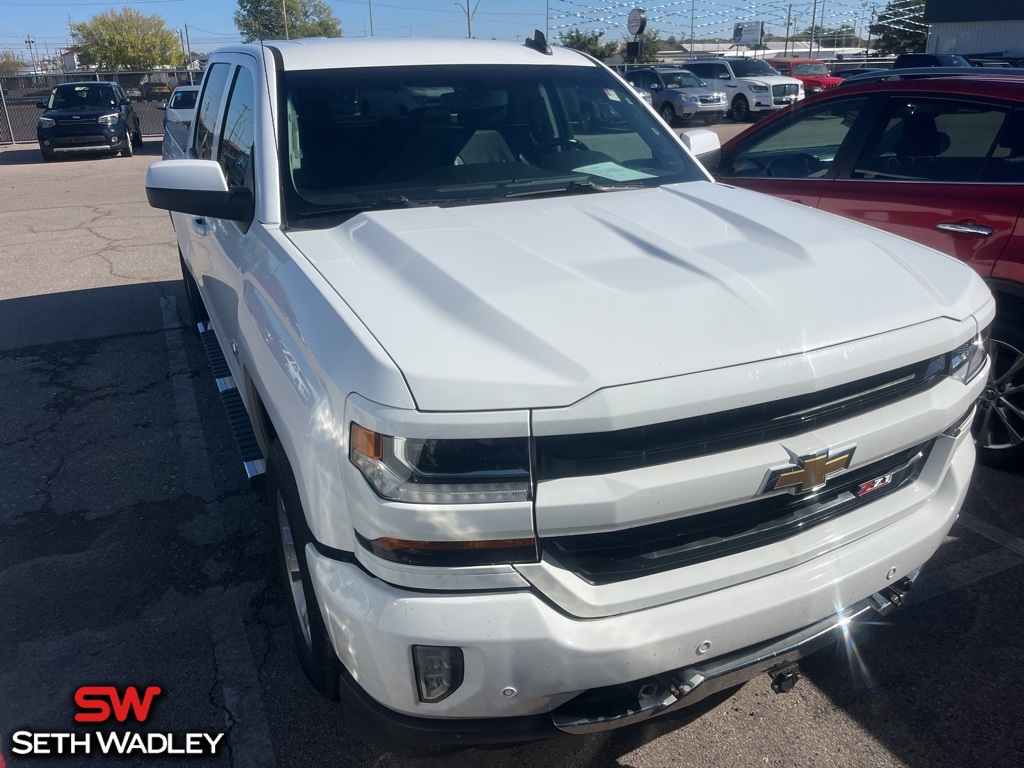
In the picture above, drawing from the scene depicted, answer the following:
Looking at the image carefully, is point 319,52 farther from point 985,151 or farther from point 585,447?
point 985,151

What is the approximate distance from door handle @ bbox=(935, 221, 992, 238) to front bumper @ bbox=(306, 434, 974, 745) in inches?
87.6

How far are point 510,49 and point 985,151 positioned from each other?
2248 millimetres

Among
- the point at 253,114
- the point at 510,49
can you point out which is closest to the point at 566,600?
the point at 253,114

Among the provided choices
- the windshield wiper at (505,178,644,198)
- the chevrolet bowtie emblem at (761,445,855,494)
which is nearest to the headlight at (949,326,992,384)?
the chevrolet bowtie emblem at (761,445,855,494)

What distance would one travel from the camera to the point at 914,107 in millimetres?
4371

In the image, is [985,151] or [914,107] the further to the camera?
[914,107]

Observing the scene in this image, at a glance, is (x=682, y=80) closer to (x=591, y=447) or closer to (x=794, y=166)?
(x=794, y=166)

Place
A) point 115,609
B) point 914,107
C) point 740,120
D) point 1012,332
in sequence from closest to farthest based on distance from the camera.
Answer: point 115,609 → point 1012,332 → point 914,107 → point 740,120

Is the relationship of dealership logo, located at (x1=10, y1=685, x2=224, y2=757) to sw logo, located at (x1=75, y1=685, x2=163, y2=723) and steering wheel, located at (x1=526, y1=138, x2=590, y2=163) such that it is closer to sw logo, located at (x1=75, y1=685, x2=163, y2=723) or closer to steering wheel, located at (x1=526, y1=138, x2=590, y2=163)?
sw logo, located at (x1=75, y1=685, x2=163, y2=723)

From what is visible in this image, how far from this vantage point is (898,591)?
2420 millimetres

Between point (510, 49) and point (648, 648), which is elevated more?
point (510, 49)

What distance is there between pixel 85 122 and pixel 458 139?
61.8ft

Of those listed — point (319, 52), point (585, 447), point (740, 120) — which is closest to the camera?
point (585, 447)

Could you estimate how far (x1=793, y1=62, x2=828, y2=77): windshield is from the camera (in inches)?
1237
